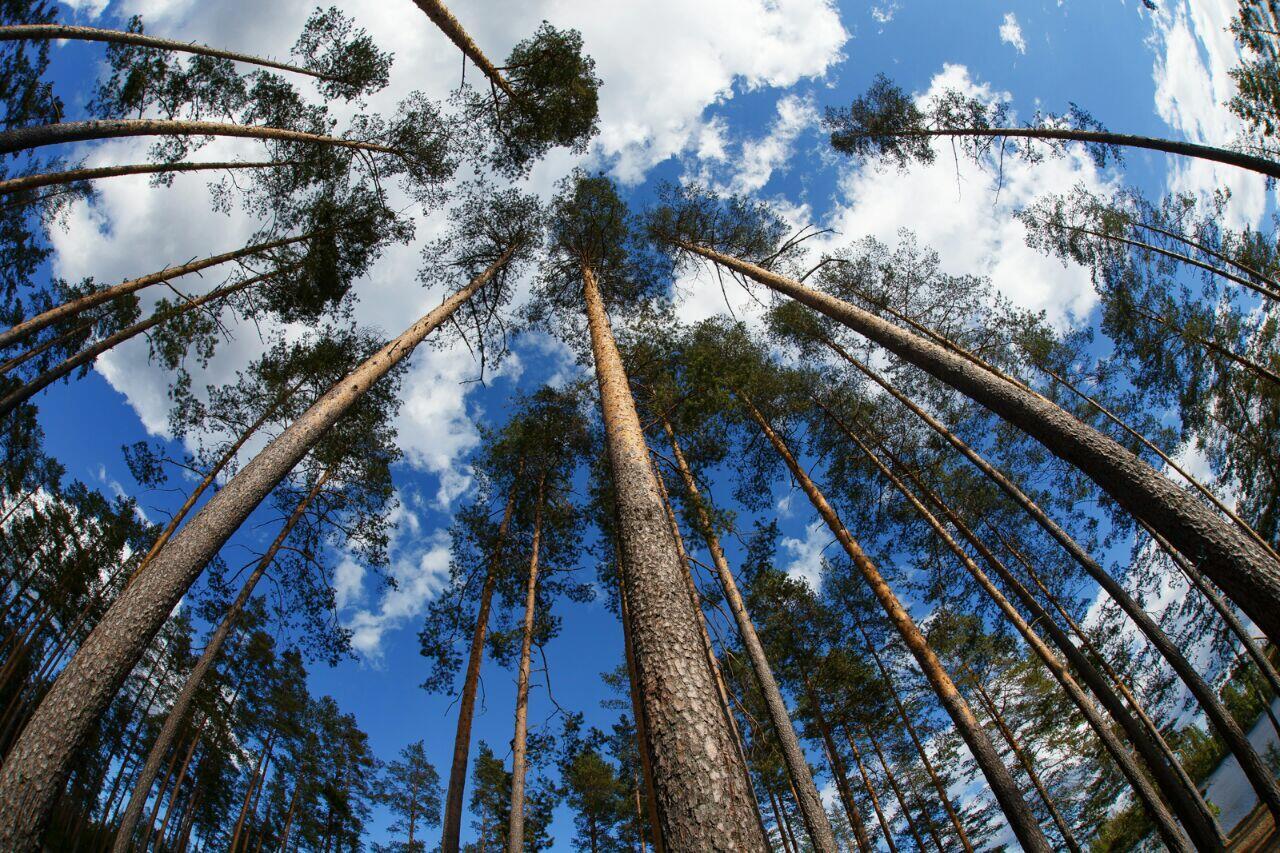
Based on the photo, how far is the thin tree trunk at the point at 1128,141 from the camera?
5.89 m

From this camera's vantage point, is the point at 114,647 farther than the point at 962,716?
No

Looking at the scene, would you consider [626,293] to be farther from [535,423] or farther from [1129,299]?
[1129,299]

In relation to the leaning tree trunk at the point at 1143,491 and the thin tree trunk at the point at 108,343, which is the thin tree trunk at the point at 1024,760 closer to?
the leaning tree trunk at the point at 1143,491

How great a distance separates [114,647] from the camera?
128 inches

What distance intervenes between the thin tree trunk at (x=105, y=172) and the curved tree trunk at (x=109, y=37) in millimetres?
186

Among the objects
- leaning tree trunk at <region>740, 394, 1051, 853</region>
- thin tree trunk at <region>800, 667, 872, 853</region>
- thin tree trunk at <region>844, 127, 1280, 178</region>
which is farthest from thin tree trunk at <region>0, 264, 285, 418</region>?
thin tree trunk at <region>800, 667, 872, 853</region>

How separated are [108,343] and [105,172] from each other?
8.54 feet

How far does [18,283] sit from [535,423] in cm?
889

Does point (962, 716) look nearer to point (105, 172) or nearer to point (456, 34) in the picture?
point (456, 34)

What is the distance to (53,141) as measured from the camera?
17.2 feet

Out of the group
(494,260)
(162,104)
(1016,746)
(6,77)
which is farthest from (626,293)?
(1016,746)

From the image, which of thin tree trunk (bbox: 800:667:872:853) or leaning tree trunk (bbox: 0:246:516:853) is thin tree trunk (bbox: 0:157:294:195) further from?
thin tree trunk (bbox: 800:667:872:853)

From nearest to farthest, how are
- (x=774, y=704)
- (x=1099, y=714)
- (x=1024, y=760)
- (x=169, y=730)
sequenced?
(x=774, y=704)
(x=169, y=730)
(x=1099, y=714)
(x=1024, y=760)

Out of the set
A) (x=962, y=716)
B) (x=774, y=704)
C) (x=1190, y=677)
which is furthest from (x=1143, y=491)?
(x=1190, y=677)
